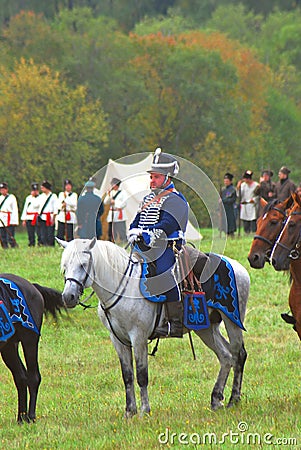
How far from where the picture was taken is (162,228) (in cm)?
845

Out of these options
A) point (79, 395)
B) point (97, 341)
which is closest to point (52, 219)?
point (97, 341)

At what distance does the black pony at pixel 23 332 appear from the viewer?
8.59 meters

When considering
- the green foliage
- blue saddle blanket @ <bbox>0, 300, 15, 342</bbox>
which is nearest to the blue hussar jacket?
blue saddle blanket @ <bbox>0, 300, 15, 342</bbox>

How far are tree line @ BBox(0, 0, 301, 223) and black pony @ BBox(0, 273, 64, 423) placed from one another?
36.7m

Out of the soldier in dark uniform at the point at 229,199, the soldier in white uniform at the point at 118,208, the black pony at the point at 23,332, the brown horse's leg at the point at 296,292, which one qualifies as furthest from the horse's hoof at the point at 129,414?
the soldier in dark uniform at the point at 229,199

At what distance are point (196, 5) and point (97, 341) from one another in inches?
2812

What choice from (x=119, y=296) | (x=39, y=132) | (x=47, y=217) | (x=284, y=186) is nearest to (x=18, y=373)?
(x=119, y=296)

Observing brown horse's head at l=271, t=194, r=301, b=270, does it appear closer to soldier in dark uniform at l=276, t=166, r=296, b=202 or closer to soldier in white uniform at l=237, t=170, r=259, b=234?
soldier in dark uniform at l=276, t=166, r=296, b=202

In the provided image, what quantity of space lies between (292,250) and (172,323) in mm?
1342

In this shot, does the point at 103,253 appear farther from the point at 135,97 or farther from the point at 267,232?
the point at 135,97

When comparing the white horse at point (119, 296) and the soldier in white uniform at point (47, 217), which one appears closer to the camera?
the white horse at point (119, 296)

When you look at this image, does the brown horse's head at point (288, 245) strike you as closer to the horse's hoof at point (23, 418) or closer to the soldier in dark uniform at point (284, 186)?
the horse's hoof at point (23, 418)

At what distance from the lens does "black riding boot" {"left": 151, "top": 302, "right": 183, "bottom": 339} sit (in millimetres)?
8680

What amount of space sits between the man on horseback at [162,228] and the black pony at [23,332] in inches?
46.6
